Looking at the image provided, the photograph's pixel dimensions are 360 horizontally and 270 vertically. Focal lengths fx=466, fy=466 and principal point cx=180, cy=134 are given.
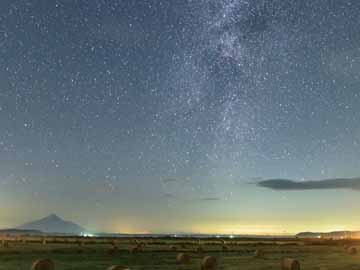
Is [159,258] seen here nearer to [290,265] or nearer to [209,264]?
[209,264]

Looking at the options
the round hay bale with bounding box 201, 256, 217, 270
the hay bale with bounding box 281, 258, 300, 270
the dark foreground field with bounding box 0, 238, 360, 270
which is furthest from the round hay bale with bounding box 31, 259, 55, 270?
the hay bale with bounding box 281, 258, 300, 270

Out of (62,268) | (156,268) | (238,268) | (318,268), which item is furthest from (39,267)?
(318,268)

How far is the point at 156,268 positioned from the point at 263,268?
8.51 m

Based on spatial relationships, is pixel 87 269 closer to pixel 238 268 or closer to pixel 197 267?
pixel 197 267

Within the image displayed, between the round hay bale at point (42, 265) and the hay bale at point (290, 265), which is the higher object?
the round hay bale at point (42, 265)

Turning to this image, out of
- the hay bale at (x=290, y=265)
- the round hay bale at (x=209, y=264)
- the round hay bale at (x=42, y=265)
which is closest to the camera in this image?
the round hay bale at (x=42, y=265)

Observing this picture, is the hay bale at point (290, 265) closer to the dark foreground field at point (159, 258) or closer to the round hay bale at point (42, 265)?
the dark foreground field at point (159, 258)

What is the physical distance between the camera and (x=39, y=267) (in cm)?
3256

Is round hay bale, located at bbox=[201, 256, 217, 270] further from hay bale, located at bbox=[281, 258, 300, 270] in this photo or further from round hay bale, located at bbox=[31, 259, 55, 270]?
round hay bale, located at bbox=[31, 259, 55, 270]

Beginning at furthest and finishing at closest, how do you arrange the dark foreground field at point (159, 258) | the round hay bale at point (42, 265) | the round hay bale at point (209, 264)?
1. the dark foreground field at point (159, 258)
2. the round hay bale at point (209, 264)
3. the round hay bale at point (42, 265)

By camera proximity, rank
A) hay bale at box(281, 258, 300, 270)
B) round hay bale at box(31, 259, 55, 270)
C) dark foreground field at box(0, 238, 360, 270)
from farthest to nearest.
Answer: dark foreground field at box(0, 238, 360, 270), hay bale at box(281, 258, 300, 270), round hay bale at box(31, 259, 55, 270)

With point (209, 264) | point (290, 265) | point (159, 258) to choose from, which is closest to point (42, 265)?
point (209, 264)

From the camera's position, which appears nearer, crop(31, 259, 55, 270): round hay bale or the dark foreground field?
crop(31, 259, 55, 270): round hay bale

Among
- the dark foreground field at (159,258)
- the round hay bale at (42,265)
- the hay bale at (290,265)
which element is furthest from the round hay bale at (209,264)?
the round hay bale at (42,265)
